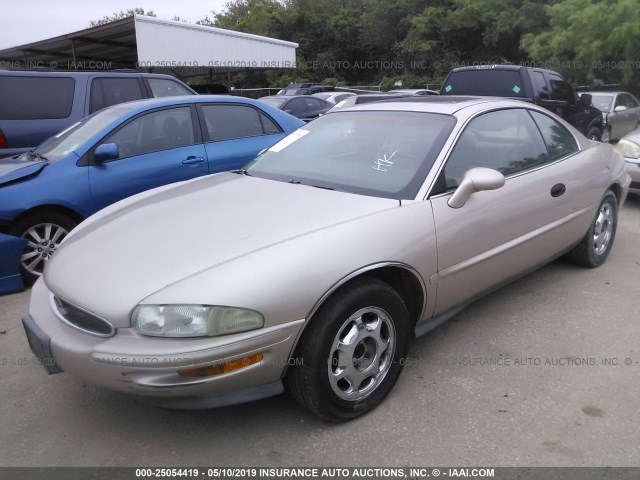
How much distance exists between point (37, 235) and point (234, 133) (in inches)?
85.4

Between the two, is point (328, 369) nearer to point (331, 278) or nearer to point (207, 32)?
point (331, 278)

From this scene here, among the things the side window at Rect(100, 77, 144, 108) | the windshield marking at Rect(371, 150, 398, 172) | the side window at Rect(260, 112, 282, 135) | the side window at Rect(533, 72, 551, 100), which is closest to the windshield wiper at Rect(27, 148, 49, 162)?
the side window at Rect(100, 77, 144, 108)

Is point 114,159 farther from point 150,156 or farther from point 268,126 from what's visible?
point 268,126

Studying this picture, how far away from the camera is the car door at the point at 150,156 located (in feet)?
15.7

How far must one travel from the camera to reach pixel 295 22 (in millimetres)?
44844

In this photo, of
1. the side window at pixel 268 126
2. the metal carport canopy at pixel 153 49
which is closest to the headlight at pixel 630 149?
the side window at pixel 268 126

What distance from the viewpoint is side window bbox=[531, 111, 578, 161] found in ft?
13.1

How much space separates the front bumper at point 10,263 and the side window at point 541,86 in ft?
25.4

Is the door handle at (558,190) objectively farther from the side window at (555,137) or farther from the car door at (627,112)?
the car door at (627,112)

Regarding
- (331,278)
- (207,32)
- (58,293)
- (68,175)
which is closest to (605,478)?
(331,278)

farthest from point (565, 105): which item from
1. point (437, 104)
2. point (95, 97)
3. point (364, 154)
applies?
point (95, 97)

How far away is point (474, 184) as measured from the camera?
9.68 feet

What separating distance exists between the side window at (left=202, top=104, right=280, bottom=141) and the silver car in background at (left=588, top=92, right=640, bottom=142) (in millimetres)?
8136

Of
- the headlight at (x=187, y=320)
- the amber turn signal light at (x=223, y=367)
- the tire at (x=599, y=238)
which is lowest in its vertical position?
the tire at (x=599, y=238)
